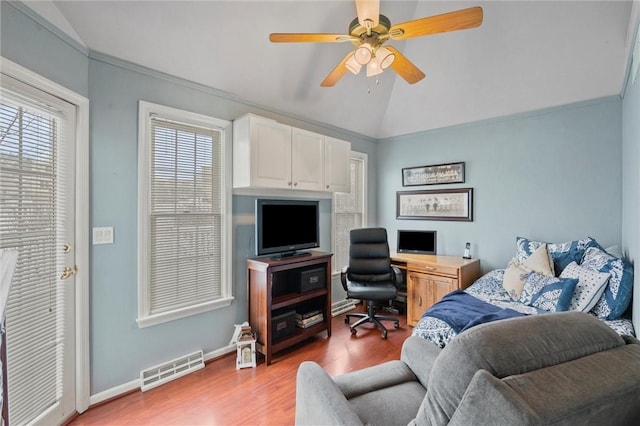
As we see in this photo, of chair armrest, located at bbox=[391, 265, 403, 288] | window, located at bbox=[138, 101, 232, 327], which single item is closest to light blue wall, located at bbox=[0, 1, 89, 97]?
window, located at bbox=[138, 101, 232, 327]

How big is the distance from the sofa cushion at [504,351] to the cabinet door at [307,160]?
246 centimetres

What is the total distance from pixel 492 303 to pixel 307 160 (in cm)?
228

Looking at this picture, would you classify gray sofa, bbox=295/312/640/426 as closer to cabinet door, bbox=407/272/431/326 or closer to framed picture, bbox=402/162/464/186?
cabinet door, bbox=407/272/431/326

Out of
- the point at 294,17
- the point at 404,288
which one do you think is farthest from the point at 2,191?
the point at 404,288

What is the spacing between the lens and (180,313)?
2.55 metres

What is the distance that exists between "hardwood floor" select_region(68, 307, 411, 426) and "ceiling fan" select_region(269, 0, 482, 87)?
8.23 ft

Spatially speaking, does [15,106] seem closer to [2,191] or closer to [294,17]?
[2,191]

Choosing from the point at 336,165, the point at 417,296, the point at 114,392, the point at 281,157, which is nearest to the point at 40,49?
the point at 281,157

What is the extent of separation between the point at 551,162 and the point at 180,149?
386cm

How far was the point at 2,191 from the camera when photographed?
5.15 ft

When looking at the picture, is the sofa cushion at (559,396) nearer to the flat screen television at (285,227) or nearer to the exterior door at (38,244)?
the exterior door at (38,244)

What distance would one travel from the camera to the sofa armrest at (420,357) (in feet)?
4.99

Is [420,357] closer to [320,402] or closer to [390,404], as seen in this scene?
[390,404]

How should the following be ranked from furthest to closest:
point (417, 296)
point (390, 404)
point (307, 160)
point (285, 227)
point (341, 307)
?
1. point (341, 307)
2. point (417, 296)
3. point (307, 160)
4. point (285, 227)
5. point (390, 404)
